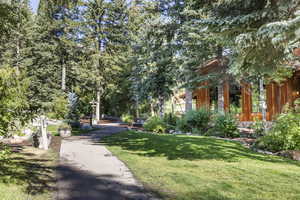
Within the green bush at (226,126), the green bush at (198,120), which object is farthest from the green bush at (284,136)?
the green bush at (198,120)

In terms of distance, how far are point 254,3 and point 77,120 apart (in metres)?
14.7

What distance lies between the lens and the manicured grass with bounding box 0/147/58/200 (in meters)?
3.89

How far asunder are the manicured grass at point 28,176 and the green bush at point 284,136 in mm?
6483

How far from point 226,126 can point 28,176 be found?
8704 millimetres

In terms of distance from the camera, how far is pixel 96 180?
4680mm

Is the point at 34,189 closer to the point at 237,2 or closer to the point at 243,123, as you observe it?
the point at 237,2

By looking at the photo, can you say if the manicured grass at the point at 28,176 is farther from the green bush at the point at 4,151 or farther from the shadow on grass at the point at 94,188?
the green bush at the point at 4,151

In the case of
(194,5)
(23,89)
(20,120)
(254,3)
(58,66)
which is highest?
(58,66)

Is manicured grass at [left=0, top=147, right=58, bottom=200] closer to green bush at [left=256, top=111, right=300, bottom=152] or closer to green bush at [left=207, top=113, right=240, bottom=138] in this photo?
green bush at [left=256, top=111, right=300, bottom=152]

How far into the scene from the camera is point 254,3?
17.6 feet

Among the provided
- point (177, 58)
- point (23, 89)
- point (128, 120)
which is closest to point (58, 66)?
point (128, 120)

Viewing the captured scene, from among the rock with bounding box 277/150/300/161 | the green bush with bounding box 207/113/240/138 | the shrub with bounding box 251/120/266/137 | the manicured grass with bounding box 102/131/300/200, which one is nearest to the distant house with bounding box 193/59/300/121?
the green bush with bounding box 207/113/240/138

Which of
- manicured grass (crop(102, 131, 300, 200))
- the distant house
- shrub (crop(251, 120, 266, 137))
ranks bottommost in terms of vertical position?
manicured grass (crop(102, 131, 300, 200))

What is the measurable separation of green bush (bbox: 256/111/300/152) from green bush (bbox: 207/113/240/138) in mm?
2965
